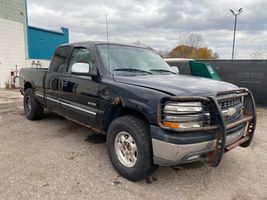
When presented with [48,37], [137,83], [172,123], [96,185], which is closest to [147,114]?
[172,123]

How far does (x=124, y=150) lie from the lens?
3277 mm

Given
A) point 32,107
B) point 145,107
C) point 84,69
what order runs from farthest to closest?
point 32,107
point 84,69
point 145,107

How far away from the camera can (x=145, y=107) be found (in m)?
2.77

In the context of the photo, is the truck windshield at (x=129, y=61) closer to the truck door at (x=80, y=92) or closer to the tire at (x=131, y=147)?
the truck door at (x=80, y=92)

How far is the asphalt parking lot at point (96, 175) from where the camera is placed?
2.87 m

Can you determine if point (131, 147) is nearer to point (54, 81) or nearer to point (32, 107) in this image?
point (54, 81)

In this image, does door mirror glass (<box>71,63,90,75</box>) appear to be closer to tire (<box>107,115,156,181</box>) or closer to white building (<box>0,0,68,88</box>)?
tire (<box>107,115,156,181</box>)

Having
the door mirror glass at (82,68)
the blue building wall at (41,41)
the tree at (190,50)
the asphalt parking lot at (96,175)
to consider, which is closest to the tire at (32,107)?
the asphalt parking lot at (96,175)

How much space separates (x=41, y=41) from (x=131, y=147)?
16.8m

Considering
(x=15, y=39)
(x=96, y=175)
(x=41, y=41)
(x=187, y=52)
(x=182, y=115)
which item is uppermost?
(x=187, y=52)

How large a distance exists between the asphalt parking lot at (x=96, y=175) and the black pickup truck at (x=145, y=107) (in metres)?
0.31

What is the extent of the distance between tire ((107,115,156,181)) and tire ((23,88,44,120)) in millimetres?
3253

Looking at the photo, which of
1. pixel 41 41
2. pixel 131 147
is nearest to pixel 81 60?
pixel 131 147

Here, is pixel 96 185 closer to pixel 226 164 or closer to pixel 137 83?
pixel 137 83
